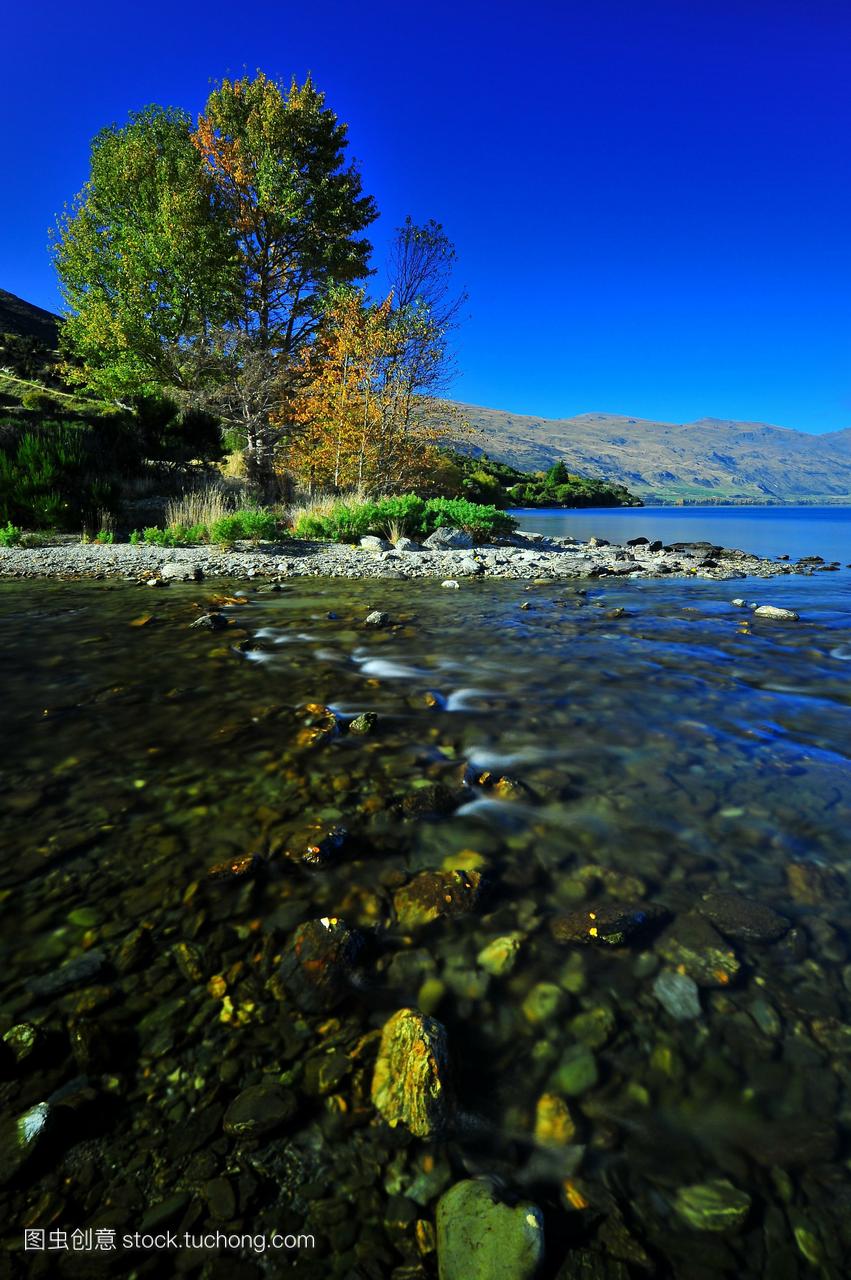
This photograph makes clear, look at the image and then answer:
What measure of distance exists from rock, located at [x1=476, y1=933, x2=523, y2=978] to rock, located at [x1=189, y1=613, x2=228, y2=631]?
6767 millimetres

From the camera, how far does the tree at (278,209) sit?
26531 mm

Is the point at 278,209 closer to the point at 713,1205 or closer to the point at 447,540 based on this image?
the point at 447,540

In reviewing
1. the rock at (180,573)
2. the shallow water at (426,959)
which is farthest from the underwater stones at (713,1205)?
the rock at (180,573)

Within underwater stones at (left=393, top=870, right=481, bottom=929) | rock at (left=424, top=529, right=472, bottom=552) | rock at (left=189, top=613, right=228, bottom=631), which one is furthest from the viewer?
rock at (left=424, top=529, right=472, bottom=552)

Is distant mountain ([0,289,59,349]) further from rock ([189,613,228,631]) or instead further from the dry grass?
rock ([189,613,228,631])

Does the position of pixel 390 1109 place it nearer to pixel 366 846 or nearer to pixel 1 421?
pixel 366 846

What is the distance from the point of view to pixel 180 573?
1278cm

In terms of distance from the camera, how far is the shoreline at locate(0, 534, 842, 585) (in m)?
12.9

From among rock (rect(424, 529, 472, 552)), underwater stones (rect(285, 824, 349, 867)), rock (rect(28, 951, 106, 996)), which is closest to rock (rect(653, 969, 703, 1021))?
underwater stones (rect(285, 824, 349, 867))

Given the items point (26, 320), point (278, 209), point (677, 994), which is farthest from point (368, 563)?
point (26, 320)

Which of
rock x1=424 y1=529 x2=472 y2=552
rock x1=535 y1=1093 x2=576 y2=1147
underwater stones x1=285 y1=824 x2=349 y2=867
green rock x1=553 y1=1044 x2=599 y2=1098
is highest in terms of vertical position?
rock x1=424 y1=529 x2=472 y2=552

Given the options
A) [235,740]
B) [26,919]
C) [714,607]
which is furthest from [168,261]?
[26,919]

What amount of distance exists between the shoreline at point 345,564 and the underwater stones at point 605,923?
11232mm

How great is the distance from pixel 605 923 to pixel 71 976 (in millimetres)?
2281
